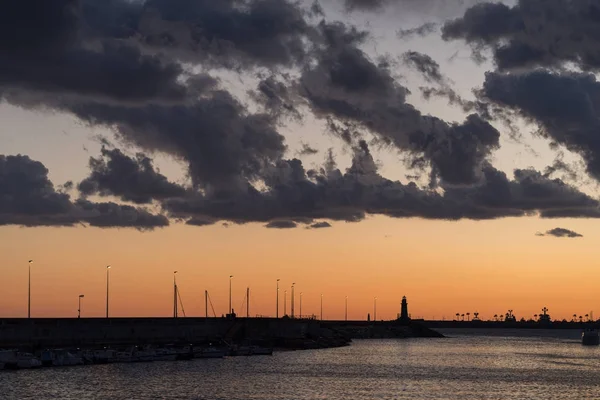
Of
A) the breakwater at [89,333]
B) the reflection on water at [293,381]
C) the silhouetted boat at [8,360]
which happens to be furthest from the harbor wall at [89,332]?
the reflection on water at [293,381]

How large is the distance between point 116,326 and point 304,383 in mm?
54596

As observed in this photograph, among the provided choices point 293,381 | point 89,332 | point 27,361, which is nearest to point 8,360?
point 27,361

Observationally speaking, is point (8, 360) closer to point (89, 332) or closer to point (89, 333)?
point (89, 333)

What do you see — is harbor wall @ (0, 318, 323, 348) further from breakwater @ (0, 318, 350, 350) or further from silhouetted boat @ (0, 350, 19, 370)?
silhouetted boat @ (0, 350, 19, 370)

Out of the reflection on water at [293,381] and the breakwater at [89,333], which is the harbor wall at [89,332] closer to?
the breakwater at [89,333]

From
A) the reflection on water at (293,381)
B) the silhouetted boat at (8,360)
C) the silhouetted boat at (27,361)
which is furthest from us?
the silhouetted boat at (27,361)

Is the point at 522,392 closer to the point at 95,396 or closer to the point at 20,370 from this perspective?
the point at 95,396

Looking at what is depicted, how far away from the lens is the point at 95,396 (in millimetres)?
112750

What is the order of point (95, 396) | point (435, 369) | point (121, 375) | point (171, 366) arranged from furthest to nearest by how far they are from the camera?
point (435, 369) → point (171, 366) → point (121, 375) → point (95, 396)

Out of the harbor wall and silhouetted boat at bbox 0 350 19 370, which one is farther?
the harbor wall

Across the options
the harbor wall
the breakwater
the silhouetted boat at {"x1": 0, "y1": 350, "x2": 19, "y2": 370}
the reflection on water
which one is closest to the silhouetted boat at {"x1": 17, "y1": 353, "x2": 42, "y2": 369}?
the silhouetted boat at {"x1": 0, "y1": 350, "x2": 19, "y2": 370}

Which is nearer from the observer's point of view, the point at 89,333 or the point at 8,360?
the point at 8,360

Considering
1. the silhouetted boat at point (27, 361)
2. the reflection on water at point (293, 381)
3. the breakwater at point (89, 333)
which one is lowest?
the reflection on water at point (293, 381)

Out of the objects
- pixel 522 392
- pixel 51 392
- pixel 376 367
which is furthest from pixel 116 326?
pixel 522 392
